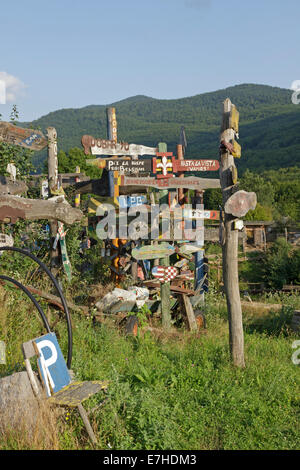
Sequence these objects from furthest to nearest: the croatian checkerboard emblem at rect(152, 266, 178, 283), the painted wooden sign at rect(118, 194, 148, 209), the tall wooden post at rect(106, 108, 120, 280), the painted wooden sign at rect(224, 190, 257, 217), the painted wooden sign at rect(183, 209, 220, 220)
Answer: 1. the painted wooden sign at rect(118, 194, 148, 209)
2. the tall wooden post at rect(106, 108, 120, 280)
3. the painted wooden sign at rect(183, 209, 220, 220)
4. the croatian checkerboard emblem at rect(152, 266, 178, 283)
5. the painted wooden sign at rect(224, 190, 257, 217)

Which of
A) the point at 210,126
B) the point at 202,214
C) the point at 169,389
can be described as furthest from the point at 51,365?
the point at 210,126

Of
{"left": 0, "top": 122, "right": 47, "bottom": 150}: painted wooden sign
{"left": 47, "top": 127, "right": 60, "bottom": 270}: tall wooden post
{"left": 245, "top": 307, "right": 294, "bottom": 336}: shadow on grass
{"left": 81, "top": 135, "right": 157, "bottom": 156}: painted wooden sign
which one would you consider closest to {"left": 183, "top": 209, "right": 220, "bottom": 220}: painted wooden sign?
{"left": 81, "top": 135, "right": 157, "bottom": 156}: painted wooden sign

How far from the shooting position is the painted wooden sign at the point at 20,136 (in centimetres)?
723

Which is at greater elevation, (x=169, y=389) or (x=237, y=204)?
(x=237, y=204)

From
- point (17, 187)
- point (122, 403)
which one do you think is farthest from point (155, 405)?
point (17, 187)

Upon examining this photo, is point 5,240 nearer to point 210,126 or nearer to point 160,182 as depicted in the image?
point 160,182

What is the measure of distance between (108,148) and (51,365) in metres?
5.38

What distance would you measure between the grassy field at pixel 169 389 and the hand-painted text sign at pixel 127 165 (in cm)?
312

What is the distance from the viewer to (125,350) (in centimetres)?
611

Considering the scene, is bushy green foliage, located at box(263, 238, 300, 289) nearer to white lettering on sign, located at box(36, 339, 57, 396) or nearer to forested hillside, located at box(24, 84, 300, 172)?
white lettering on sign, located at box(36, 339, 57, 396)

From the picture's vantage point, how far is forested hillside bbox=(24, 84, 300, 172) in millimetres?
77688

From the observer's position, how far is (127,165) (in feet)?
28.4

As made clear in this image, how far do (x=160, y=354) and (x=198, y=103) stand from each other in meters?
201

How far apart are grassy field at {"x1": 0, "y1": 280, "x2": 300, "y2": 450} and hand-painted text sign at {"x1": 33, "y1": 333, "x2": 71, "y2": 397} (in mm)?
307
